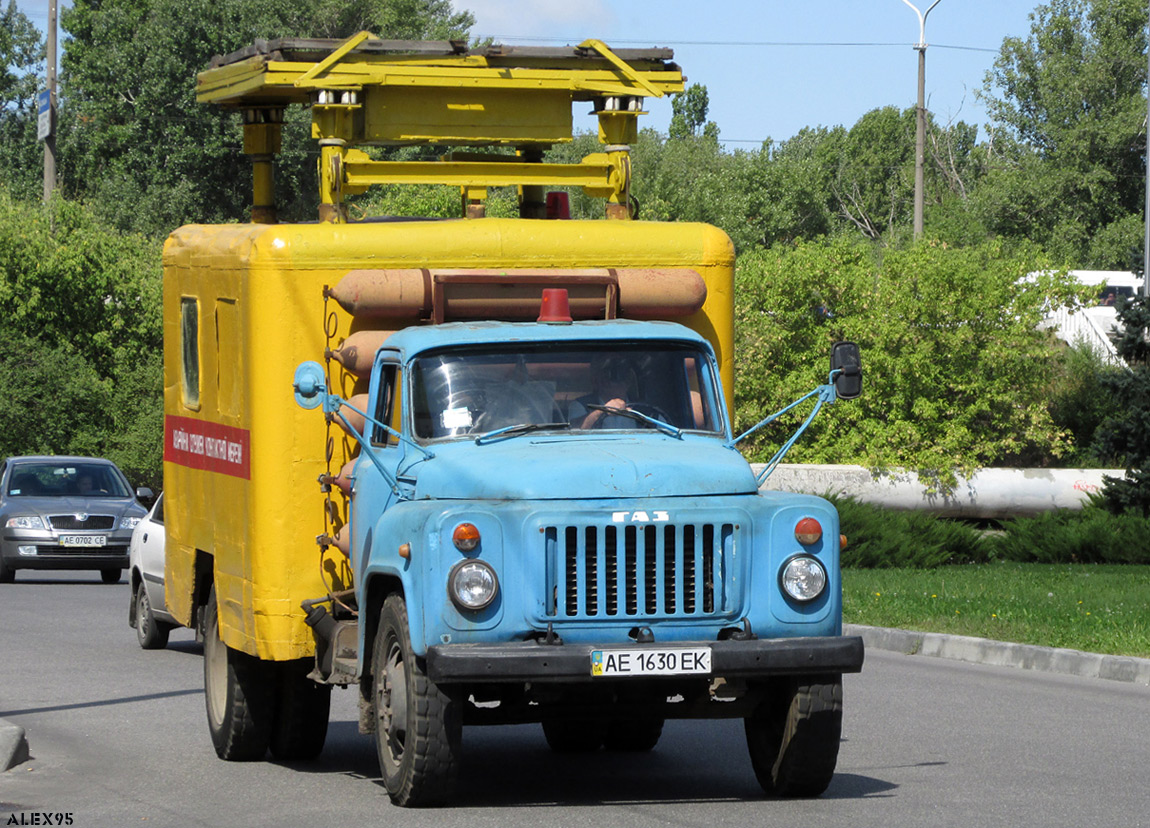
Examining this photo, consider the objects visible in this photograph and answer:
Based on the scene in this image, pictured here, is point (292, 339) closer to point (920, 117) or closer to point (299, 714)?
point (299, 714)

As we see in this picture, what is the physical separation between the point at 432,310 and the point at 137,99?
56.2 meters

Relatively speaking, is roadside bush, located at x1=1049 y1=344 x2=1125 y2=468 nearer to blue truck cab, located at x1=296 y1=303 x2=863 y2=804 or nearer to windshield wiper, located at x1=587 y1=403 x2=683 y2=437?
windshield wiper, located at x1=587 y1=403 x2=683 y2=437

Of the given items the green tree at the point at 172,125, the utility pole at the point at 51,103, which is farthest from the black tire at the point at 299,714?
the green tree at the point at 172,125

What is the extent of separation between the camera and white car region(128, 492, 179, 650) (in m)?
16.9

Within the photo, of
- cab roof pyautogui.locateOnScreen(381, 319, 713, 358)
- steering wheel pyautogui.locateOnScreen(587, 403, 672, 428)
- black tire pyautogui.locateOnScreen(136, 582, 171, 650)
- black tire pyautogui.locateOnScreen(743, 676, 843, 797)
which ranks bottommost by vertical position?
black tire pyautogui.locateOnScreen(136, 582, 171, 650)

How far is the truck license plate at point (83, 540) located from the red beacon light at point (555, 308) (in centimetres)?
1763

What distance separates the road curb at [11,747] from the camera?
10.1 metres

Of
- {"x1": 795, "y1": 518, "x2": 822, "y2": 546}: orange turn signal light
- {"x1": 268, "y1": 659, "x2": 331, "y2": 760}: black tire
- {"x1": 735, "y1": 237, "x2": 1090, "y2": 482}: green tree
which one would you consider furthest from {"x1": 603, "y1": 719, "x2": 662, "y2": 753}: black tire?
{"x1": 735, "y1": 237, "x2": 1090, "y2": 482}: green tree

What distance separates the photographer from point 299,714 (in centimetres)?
1039

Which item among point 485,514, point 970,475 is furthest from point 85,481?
point 485,514

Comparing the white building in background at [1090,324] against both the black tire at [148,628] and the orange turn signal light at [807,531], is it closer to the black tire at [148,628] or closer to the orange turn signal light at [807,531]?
the black tire at [148,628]

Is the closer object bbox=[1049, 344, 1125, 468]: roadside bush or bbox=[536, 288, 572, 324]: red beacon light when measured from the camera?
bbox=[536, 288, 572, 324]: red beacon light

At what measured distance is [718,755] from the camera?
10.6 metres

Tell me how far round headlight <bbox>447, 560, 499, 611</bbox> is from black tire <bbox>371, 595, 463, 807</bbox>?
32cm
